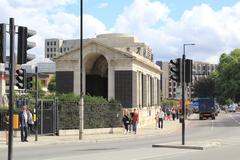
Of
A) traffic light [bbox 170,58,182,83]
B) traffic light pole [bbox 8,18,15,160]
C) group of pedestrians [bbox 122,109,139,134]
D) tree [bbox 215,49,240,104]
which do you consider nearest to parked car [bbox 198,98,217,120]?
tree [bbox 215,49,240,104]

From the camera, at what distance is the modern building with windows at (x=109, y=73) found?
54.8 metres

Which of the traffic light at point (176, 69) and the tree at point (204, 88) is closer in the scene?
the traffic light at point (176, 69)

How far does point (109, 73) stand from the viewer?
56.0 m

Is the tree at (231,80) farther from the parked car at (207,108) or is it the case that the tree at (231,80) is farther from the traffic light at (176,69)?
the traffic light at (176,69)

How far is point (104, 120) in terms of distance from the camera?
42.2m

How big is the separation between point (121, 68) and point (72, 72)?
548cm

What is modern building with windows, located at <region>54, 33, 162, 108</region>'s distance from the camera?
2158 inches

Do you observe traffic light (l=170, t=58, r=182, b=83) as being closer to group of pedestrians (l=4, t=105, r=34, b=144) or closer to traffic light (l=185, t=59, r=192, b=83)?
traffic light (l=185, t=59, r=192, b=83)

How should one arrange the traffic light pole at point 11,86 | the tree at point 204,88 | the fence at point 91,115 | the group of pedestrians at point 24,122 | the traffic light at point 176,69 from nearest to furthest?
the traffic light pole at point 11,86 → the traffic light at point 176,69 → the group of pedestrians at point 24,122 → the fence at point 91,115 → the tree at point 204,88

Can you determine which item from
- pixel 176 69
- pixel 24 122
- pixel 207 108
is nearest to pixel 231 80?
pixel 207 108

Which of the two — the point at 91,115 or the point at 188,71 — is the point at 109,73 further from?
the point at 188,71

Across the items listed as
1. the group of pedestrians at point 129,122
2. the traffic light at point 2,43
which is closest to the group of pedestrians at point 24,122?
the group of pedestrians at point 129,122

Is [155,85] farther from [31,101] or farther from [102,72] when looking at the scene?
[31,101]

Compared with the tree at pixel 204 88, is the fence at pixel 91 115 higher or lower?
lower
